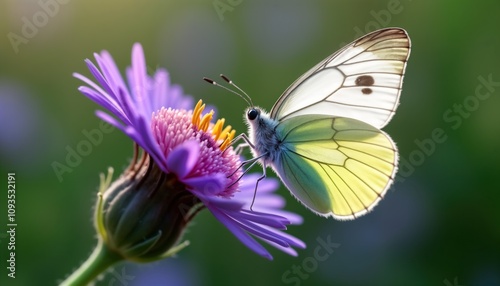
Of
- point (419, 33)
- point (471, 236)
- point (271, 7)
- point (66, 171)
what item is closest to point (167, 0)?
point (271, 7)

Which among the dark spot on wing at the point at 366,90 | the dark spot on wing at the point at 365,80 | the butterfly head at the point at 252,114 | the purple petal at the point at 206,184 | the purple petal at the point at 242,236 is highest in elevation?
the butterfly head at the point at 252,114

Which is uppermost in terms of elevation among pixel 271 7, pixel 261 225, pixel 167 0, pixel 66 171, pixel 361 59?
pixel 167 0

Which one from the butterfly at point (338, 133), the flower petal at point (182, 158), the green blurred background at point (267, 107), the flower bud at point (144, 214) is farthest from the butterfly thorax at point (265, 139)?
the green blurred background at point (267, 107)

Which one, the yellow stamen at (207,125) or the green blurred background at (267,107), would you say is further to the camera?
the green blurred background at (267,107)

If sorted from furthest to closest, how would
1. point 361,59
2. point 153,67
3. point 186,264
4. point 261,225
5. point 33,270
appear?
1. point 153,67
2. point 186,264
3. point 33,270
4. point 361,59
5. point 261,225

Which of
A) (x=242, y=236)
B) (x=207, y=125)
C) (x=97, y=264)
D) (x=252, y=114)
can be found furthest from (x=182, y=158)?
(x=252, y=114)

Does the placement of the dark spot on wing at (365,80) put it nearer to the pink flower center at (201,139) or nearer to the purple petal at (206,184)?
the pink flower center at (201,139)

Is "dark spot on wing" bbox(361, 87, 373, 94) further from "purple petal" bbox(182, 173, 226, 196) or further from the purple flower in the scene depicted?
"purple petal" bbox(182, 173, 226, 196)

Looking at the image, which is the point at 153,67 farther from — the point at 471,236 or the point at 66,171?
the point at 471,236
